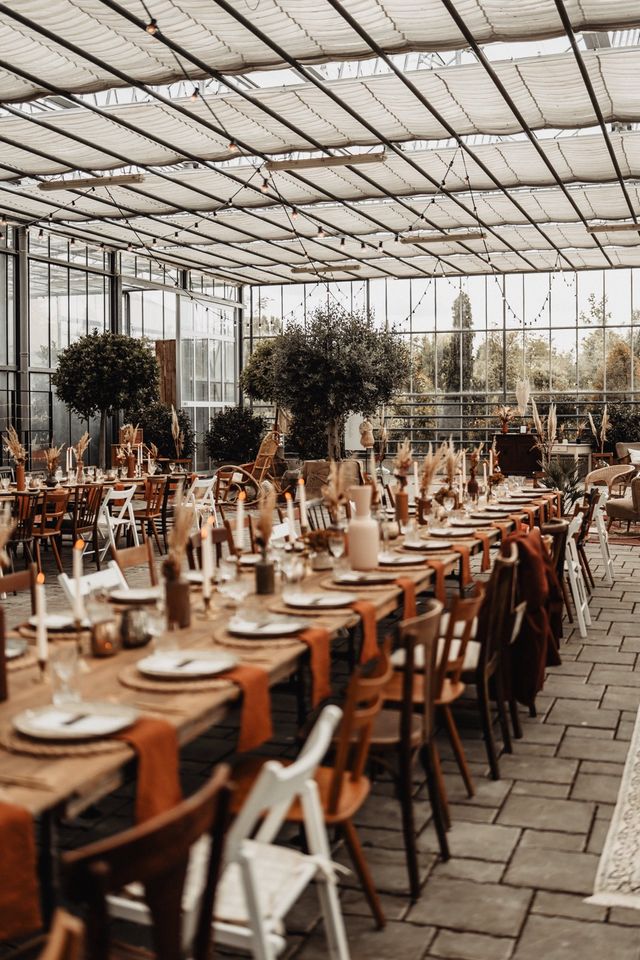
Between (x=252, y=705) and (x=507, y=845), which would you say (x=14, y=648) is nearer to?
(x=252, y=705)

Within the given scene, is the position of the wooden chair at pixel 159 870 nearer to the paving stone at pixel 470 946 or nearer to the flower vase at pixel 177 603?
the paving stone at pixel 470 946

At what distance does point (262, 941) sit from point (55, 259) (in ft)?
55.0

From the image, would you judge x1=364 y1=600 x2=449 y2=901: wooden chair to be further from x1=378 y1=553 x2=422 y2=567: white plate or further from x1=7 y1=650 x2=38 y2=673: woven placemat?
x1=378 y1=553 x2=422 y2=567: white plate

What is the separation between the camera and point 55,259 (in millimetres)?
17469

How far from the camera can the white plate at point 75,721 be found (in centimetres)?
225

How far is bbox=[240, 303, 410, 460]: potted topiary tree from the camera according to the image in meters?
15.2

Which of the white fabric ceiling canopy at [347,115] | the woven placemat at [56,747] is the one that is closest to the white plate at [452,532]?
the woven placemat at [56,747]

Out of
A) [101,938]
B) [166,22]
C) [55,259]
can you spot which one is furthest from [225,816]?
[55,259]

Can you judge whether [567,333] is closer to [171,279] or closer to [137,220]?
[171,279]

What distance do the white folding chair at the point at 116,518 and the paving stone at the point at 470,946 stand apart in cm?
534

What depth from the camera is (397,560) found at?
16.1 ft

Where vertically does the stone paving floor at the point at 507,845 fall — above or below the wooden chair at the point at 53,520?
below

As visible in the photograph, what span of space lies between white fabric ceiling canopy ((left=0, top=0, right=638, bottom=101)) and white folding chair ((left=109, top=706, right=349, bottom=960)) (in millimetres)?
6864

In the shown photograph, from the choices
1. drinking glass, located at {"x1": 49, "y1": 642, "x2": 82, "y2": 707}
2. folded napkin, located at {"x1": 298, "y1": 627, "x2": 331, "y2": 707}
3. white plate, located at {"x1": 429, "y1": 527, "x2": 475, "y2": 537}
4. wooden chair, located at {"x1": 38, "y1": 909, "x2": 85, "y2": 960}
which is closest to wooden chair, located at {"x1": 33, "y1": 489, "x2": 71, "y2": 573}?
white plate, located at {"x1": 429, "y1": 527, "x2": 475, "y2": 537}
